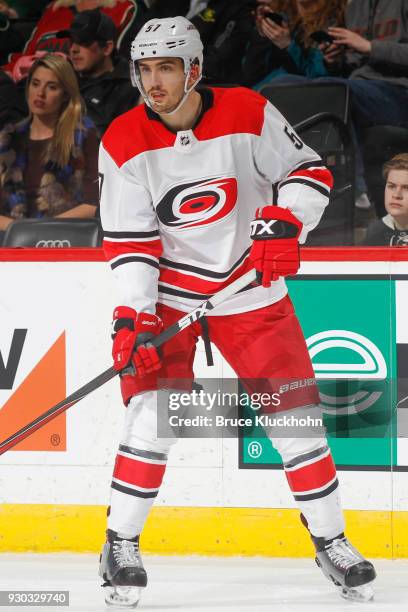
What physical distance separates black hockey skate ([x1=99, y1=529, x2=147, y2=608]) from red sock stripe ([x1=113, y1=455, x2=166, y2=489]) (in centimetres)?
14

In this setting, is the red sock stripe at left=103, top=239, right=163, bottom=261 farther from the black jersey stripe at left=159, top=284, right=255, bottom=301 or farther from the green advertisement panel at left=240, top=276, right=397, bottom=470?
the green advertisement panel at left=240, top=276, right=397, bottom=470

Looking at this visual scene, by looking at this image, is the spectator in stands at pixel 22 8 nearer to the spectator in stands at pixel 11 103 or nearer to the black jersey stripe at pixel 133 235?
the spectator in stands at pixel 11 103

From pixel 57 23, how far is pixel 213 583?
2882 millimetres

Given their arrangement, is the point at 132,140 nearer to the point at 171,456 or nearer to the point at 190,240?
the point at 190,240

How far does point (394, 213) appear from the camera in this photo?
12.6 feet

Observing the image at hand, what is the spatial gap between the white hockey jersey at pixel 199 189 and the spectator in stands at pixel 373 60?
144 centimetres

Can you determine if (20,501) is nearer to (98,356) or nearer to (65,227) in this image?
(98,356)

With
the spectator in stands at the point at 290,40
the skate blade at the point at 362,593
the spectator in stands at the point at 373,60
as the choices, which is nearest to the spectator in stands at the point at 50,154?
the spectator in stands at the point at 290,40

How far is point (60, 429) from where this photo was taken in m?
3.19

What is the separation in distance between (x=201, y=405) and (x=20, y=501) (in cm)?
61

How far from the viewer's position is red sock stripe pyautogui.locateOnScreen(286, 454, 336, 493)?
8.72 ft

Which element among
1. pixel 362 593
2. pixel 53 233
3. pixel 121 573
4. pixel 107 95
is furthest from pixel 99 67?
pixel 362 593

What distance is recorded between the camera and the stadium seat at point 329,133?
12.7ft

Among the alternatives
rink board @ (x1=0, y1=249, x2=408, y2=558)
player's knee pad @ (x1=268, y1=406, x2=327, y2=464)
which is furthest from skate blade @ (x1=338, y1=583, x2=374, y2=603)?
rink board @ (x1=0, y1=249, x2=408, y2=558)
